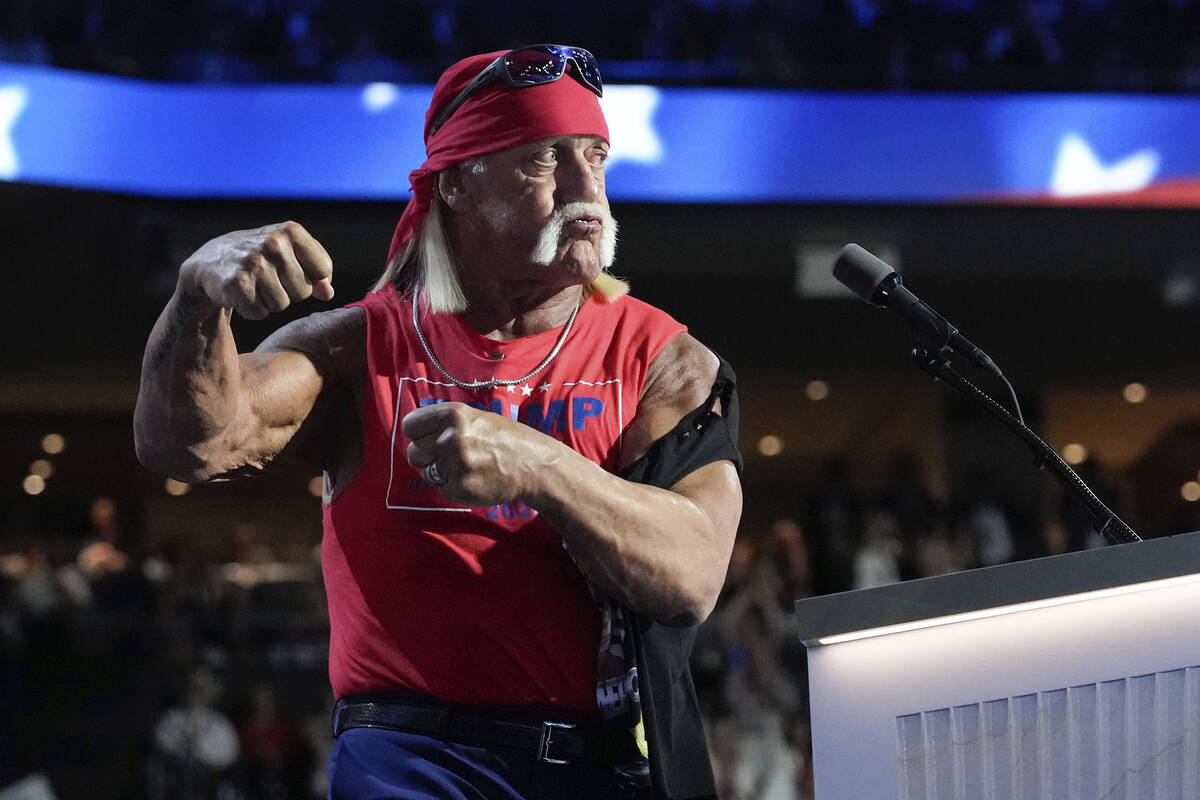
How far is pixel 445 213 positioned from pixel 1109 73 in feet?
23.2

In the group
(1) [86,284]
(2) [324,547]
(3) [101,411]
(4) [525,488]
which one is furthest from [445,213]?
(3) [101,411]

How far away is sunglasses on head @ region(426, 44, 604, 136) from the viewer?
6.11ft

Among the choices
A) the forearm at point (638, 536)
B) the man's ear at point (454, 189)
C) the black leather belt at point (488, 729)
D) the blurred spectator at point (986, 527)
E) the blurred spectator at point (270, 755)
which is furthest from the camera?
the blurred spectator at point (986, 527)

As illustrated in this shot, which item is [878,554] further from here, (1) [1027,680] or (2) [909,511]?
(1) [1027,680]

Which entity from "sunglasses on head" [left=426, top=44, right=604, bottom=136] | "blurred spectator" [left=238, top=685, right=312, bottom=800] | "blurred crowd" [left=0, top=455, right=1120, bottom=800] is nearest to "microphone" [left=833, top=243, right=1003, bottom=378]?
"sunglasses on head" [left=426, top=44, right=604, bottom=136]

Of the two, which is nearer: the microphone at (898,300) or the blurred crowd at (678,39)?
the microphone at (898,300)

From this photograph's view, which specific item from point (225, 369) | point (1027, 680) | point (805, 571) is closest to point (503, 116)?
point (225, 369)

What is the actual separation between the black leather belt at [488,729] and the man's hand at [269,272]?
0.53 metres

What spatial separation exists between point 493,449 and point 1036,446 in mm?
789

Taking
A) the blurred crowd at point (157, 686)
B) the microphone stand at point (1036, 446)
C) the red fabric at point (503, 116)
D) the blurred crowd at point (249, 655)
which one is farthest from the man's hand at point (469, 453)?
the blurred crowd at point (157, 686)

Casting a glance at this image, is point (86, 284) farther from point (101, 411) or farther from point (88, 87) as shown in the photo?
point (101, 411)

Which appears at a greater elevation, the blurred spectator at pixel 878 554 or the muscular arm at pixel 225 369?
the blurred spectator at pixel 878 554

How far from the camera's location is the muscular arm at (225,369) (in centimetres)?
142

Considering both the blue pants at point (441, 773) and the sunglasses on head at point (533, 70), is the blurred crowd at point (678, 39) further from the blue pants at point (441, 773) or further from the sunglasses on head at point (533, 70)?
the blue pants at point (441, 773)
